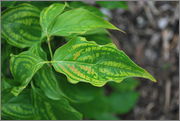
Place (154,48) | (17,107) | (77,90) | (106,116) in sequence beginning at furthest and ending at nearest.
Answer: (154,48) → (106,116) → (77,90) → (17,107)

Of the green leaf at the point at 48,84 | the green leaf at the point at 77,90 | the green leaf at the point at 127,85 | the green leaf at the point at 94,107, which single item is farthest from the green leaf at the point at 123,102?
the green leaf at the point at 48,84

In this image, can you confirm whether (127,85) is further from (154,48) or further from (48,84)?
(48,84)

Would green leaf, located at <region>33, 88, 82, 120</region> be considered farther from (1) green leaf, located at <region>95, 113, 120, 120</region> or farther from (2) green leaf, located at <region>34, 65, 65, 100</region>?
(1) green leaf, located at <region>95, 113, 120, 120</region>

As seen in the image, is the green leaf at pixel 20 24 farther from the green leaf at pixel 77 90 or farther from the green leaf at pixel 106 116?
the green leaf at pixel 106 116

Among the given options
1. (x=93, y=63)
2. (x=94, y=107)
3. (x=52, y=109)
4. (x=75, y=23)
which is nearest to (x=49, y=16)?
(x=75, y=23)

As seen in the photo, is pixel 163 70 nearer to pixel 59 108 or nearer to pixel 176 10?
pixel 176 10

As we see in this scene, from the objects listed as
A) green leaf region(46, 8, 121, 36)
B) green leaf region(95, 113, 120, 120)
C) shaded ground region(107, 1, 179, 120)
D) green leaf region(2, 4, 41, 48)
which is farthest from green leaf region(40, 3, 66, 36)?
shaded ground region(107, 1, 179, 120)
